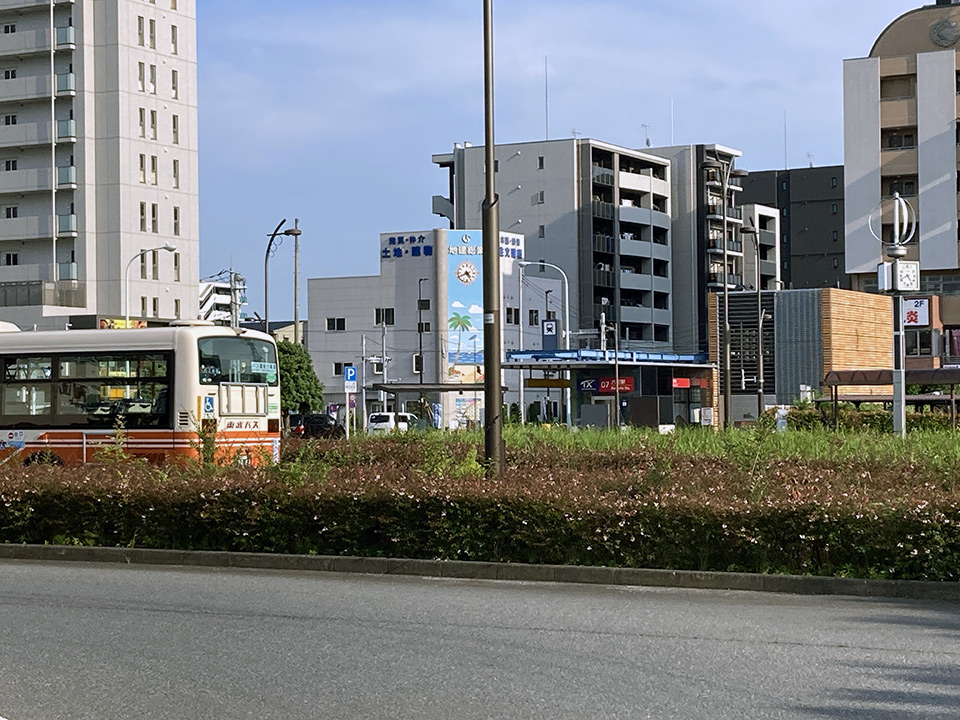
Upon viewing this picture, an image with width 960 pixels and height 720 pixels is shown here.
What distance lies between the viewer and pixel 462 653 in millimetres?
8992

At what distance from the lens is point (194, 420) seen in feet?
78.1

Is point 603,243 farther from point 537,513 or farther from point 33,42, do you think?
point 537,513

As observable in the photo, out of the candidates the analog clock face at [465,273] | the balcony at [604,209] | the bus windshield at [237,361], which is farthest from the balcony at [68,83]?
the bus windshield at [237,361]

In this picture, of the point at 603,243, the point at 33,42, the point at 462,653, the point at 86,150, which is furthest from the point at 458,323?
the point at 462,653

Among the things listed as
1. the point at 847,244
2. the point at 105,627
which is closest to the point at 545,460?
the point at 105,627

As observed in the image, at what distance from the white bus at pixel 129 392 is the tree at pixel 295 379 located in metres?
39.9

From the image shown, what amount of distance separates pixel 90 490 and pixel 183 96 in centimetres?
6006

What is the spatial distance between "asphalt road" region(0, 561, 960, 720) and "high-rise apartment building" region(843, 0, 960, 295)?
61782mm

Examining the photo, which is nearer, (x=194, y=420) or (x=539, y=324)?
(x=194, y=420)

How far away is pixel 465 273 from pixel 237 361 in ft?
214

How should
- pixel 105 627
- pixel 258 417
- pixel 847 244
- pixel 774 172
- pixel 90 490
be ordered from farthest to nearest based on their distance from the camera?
1. pixel 774 172
2. pixel 847 244
3. pixel 258 417
4. pixel 90 490
5. pixel 105 627

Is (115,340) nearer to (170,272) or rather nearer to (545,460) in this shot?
(545,460)

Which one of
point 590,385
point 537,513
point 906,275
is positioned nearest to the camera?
point 537,513

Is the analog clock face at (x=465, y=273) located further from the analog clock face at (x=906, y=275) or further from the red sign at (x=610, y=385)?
the analog clock face at (x=906, y=275)
